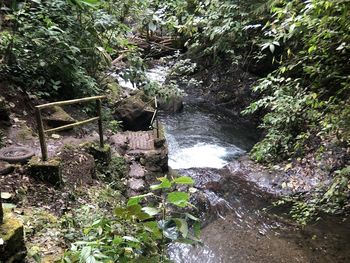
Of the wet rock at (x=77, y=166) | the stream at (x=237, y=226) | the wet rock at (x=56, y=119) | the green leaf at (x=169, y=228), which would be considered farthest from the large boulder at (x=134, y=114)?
the green leaf at (x=169, y=228)

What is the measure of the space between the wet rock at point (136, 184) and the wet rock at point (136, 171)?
0.14 m

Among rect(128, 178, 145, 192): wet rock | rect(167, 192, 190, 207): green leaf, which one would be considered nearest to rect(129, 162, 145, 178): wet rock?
rect(128, 178, 145, 192): wet rock

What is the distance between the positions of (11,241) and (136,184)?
13.2 ft

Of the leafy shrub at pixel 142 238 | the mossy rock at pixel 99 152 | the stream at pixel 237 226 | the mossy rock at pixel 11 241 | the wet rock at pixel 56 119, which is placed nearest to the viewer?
the leafy shrub at pixel 142 238

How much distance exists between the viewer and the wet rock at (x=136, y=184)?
651cm

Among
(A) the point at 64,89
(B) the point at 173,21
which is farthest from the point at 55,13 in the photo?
(B) the point at 173,21

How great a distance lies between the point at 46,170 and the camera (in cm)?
498

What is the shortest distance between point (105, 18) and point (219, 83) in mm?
7232

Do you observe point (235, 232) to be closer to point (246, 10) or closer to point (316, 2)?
point (316, 2)

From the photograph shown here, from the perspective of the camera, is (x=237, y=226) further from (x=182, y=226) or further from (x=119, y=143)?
(x=182, y=226)

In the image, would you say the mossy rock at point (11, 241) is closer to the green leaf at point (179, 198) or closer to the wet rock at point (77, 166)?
the green leaf at point (179, 198)

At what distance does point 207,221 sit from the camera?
6.61 meters

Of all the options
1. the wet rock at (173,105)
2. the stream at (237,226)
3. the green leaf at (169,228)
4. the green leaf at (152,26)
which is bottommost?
the stream at (237,226)

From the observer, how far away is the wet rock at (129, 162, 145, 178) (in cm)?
694
